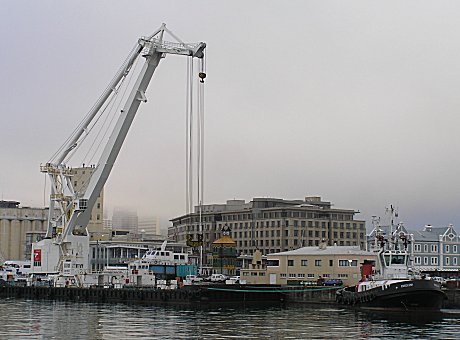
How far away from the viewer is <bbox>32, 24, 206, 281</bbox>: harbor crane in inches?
3164

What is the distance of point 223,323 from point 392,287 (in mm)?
14678

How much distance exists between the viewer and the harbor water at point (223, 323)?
42.5 meters

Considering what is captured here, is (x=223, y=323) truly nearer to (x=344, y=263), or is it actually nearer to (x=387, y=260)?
(x=387, y=260)

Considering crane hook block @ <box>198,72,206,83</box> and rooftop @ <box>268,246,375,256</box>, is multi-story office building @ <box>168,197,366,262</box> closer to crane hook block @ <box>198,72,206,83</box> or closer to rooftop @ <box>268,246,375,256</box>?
rooftop @ <box>268,246,375,256</box>

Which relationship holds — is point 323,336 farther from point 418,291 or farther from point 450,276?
point 450,276

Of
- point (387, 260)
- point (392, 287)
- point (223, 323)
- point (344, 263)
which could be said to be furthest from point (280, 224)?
point (223, 323)

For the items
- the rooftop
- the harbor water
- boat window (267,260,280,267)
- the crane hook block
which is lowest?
the harbor water

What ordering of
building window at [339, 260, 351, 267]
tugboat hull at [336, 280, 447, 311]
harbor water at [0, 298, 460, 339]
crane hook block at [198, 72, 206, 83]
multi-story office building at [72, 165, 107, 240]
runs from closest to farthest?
1. harbor water at [0, 298, 460, 339]
2. tugboat hull at [336, 280, 447, 311]
3. crane hook block at [198, 72, 206, 83]
4. building window at [339, 260, 351, 267]
5. multi-story office building at [72, 165, 107, 240]

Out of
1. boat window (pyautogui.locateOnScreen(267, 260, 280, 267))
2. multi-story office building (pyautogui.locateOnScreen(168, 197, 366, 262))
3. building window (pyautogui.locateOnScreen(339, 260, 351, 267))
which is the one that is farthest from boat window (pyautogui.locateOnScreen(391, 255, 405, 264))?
multi-story office building (pyautogui.locateOnScreen(168, 197, 366, 262))

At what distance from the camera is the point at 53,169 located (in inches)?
3361

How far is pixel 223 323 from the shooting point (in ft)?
164

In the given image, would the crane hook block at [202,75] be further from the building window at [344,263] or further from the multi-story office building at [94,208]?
the multi-story office building at [94,208]

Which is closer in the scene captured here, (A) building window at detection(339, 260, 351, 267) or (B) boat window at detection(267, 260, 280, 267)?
(A) building window at detection(339, 260, 351, 267)

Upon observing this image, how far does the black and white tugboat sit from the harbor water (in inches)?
48.7
